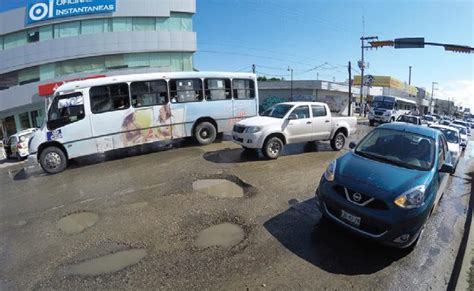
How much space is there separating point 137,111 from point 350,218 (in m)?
7.95

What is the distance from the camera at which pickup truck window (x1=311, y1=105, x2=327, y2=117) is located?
9620 mm

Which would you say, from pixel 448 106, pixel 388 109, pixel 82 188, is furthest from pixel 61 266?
pixel 448 106

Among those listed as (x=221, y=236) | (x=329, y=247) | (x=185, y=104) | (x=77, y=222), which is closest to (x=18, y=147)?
(x=185, y=104)

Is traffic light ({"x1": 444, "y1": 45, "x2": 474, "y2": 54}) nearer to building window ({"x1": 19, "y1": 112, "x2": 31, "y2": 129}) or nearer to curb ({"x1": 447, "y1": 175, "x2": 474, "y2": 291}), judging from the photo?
curb ({"x1": 447, "y1": 175, "x2": 474, "y2": 291})

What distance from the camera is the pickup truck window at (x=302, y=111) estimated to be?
30.2ft

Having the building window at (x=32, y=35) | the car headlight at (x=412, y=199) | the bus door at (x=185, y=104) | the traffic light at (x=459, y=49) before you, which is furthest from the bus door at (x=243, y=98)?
the building window at (x=32, y=35)

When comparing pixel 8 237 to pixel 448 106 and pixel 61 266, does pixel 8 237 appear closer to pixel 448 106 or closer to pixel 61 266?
pixel 61 266

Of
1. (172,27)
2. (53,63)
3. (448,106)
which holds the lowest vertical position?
(448,106)

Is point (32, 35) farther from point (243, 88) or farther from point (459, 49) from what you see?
point (459, 49)

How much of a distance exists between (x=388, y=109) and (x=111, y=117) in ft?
91.8

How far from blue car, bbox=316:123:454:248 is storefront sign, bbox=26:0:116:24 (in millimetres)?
26351

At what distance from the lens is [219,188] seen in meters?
Answer: 6.49

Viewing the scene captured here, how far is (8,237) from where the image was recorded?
15.1ft

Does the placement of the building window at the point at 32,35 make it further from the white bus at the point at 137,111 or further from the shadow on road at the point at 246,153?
the shadow on road at the point at 246,153
